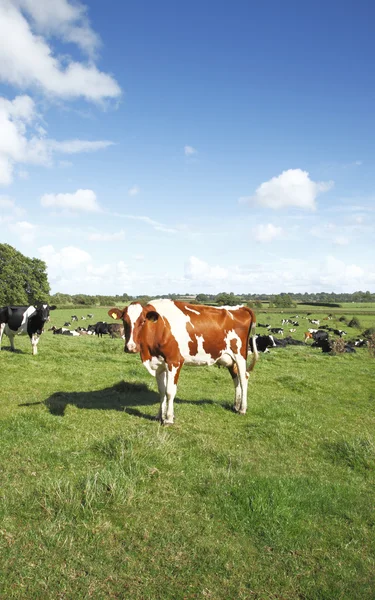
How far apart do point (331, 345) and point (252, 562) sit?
1167 inches

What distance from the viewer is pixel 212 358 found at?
9.28 metres

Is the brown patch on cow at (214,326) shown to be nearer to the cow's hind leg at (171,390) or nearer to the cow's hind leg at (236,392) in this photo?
the cow's hind leg at (236,392)

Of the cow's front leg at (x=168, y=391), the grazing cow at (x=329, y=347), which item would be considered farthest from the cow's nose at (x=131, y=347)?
the grazing cow at (x=329, y=347)

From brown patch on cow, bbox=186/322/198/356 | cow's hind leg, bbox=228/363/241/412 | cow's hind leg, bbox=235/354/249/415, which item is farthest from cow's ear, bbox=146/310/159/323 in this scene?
cow's hind leg, bbox=228/363/241/412

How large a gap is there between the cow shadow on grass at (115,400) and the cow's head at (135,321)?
2084mm

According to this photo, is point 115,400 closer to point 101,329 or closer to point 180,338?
point 180,338

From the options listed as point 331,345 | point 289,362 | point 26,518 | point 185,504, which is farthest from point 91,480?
point 331,345

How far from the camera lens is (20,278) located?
2290 inches

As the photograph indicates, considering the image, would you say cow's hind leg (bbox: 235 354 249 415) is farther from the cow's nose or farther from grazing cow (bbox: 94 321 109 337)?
grazing cow (bbox: 94 321 109 337)

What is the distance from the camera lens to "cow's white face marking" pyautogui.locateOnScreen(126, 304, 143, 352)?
7.85 metres

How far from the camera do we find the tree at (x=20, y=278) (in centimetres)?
5659

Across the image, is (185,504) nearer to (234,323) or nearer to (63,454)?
(63,454)

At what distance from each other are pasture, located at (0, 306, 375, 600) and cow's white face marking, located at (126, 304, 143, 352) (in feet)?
5.84

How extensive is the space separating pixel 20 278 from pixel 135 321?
56.3 m
